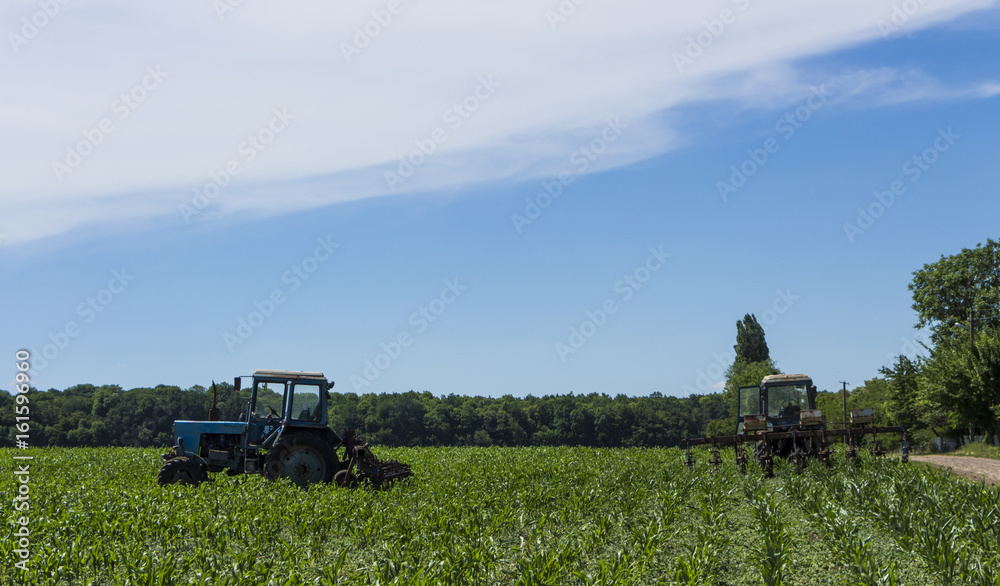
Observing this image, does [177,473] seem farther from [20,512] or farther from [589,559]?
[589,559]

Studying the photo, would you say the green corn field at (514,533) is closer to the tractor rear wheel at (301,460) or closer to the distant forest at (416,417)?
the tractor rear wheel at (301,460)

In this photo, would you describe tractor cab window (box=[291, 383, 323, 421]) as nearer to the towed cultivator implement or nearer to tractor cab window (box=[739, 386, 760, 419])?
the towed cultivator implement

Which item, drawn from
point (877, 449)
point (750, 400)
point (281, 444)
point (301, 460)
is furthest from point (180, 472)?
point (877, 449)

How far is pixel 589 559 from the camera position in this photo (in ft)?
30.4

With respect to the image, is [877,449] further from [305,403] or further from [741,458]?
[305,403]

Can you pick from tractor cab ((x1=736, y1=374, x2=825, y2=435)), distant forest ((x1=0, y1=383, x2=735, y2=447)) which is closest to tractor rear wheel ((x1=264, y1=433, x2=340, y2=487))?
tractor cab ((x1=736, y1=374, x2=825, y2=435))

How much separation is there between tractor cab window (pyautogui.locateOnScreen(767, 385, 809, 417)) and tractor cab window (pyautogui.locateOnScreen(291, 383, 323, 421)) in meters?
12.6

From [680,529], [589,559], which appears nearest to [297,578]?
[589,559]

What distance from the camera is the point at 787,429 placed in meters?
20.0

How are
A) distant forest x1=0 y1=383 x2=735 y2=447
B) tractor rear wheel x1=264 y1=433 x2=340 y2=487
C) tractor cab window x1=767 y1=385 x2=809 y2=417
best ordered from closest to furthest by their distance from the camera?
tractor rear wheel x1=264 y1=433 x2=340 y2=487, tractor cab window x1=767 y1=385 x2=809 y2=417, distant forest x1=0 y1=383 x2=735 y2=447

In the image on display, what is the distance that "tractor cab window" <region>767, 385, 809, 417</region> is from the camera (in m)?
20.4

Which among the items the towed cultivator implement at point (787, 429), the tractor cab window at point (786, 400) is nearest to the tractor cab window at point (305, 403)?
the towed cultivator implement at point (787, 429)

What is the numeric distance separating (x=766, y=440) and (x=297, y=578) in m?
14.1

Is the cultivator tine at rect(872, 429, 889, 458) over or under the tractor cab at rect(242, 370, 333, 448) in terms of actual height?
under
